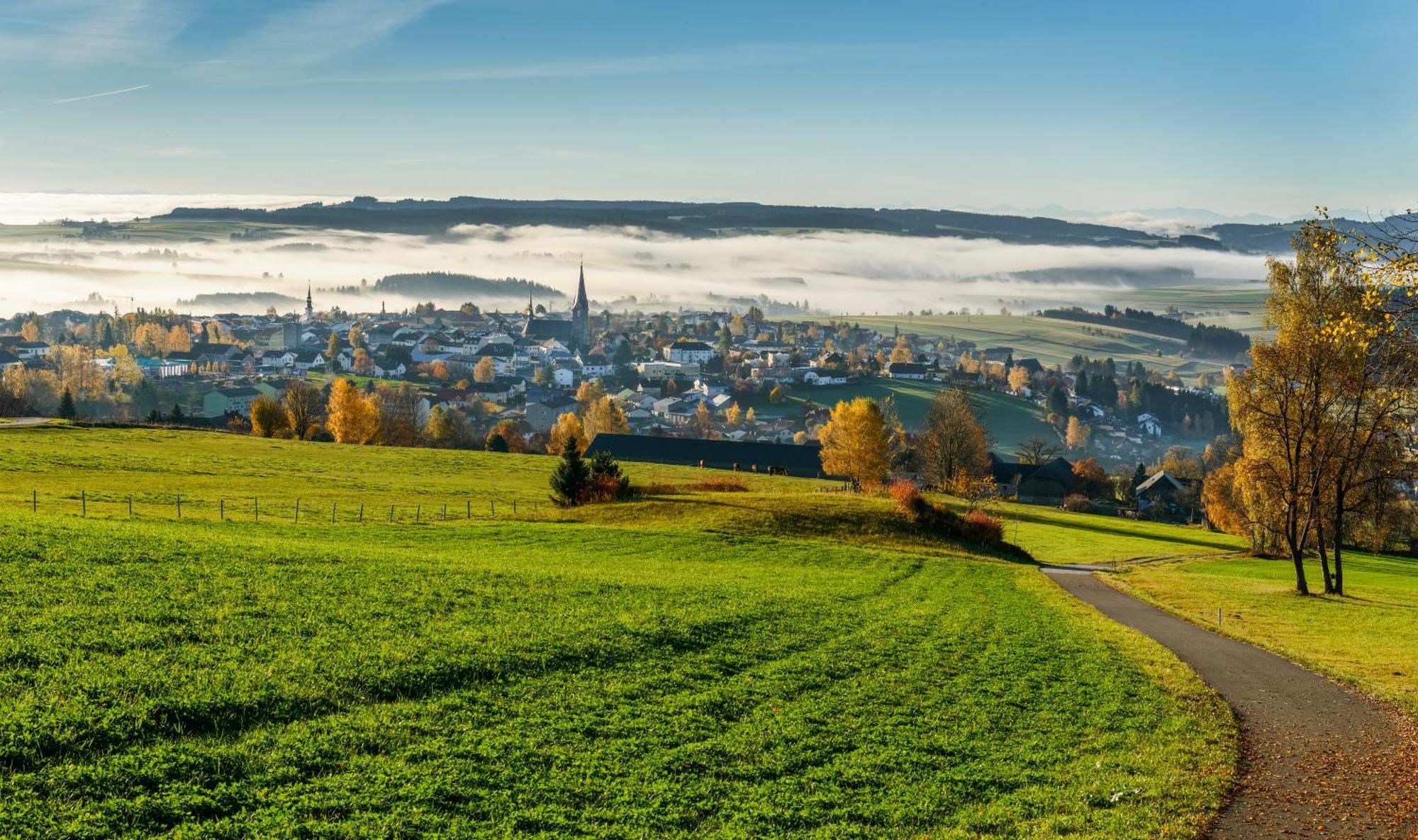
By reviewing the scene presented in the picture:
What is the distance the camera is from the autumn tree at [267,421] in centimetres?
11600

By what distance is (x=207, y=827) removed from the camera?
1123cm

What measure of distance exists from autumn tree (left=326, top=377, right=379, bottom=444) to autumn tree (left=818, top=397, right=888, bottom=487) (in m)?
53.5

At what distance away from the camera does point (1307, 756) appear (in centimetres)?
1872

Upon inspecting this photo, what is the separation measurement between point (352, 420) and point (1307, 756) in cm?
11122

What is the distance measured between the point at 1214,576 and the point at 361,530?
4640cm

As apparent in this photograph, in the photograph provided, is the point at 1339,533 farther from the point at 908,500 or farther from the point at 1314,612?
the point at 908,500

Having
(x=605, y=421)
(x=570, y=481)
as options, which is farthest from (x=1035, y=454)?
(x=570, y=481)

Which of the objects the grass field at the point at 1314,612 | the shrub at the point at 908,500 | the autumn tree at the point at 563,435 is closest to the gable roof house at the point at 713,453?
the autumn tree at the point at 563,435

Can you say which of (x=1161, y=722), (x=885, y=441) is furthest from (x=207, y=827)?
(x=885, y=441)

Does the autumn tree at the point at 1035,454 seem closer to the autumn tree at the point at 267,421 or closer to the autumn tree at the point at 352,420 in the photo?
the autumn tree at the point at 352,420

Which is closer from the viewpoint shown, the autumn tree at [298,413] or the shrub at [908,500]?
the shrub at [908,500]

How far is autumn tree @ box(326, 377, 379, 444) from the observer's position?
116 metres

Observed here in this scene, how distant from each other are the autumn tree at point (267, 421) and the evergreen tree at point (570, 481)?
65.8m

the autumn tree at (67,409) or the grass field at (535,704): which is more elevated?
the grass field at (535,704)
